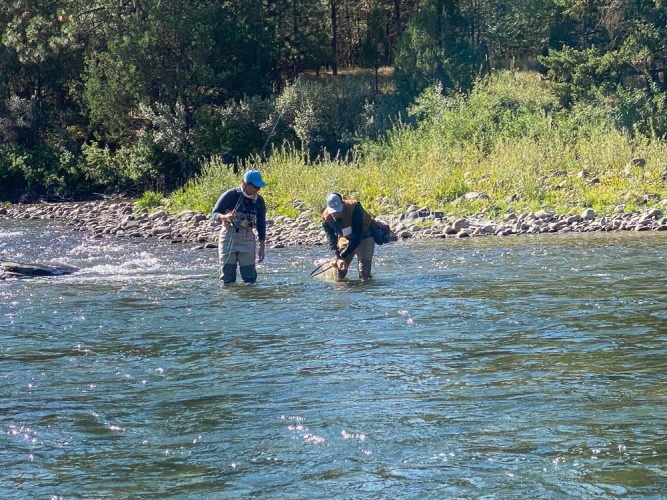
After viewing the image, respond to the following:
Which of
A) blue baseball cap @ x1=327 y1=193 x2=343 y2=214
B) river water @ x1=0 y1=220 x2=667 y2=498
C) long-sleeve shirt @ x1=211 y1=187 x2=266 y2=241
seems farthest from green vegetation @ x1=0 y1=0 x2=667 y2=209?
river water @ x1=0 y1=220 x2=667 y2=498

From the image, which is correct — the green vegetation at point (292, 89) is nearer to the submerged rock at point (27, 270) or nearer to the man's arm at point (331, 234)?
the submerged rock at point (27, 270)

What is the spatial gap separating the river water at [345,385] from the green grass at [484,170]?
306 inches

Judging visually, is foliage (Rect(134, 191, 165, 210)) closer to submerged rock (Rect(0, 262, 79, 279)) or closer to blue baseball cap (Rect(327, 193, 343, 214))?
submerged rock (Rect(0, 262, 79, 279))

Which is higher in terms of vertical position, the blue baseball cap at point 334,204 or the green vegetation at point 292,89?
the green vegetation at point 292,89

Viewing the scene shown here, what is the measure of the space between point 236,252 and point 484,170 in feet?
38.9

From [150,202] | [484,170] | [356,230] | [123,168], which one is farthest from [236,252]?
[123,168]

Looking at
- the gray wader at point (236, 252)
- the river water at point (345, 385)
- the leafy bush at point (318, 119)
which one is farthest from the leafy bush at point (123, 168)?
the gray wader at point (236, 252)

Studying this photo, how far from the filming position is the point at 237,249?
1403 cm

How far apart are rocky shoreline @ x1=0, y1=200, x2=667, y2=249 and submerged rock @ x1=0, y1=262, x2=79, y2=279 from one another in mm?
4437

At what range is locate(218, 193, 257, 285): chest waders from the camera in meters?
13.9

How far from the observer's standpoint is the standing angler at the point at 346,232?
1341 cm

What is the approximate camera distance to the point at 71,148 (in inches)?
1510

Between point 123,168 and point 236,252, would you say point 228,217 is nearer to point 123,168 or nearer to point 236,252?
point 236,252

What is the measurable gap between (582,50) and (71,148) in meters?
18.1
